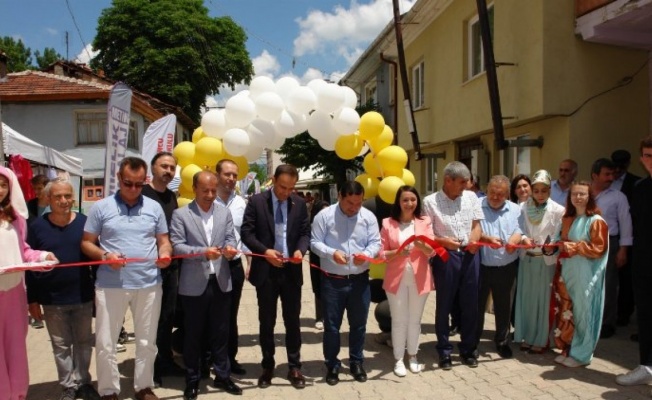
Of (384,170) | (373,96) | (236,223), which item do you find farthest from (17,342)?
(373,96)

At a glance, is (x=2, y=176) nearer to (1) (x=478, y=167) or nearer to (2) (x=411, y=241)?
(2) (x=411, y=241)

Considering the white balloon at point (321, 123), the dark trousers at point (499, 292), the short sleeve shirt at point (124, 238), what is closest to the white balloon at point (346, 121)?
the white balloon at point (321, 123)

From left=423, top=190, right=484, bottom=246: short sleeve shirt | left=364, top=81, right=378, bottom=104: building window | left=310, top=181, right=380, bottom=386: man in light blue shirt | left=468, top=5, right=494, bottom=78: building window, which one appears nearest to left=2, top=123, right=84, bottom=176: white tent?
left=310, top=181, right=380, bottom=386: man in light blue shirt

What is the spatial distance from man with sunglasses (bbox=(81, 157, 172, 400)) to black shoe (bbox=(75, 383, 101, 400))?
0.20m

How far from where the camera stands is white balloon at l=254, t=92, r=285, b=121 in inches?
218

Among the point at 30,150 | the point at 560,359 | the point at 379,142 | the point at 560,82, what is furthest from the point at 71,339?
the point at 560,82

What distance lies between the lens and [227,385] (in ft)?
14.6

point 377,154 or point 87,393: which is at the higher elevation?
point 377,154

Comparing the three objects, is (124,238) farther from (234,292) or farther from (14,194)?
(234,292)

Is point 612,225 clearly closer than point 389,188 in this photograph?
No

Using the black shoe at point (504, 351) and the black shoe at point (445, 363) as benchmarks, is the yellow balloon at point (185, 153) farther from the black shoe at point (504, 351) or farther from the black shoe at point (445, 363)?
the black shoe at point (504, 351)

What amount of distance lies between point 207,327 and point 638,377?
3677 mm

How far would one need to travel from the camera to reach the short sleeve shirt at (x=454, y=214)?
194 inches

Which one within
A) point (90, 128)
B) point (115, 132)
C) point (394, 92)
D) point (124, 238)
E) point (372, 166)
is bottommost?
point (124, 238)
